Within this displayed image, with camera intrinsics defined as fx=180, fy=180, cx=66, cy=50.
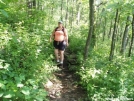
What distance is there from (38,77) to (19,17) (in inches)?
230

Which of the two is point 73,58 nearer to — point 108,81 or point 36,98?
point 108,81

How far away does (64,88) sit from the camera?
274 inches

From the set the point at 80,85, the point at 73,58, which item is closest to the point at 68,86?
the point at 80,85

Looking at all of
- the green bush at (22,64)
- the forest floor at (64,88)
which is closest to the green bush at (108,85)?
the forest floor at (64,88)

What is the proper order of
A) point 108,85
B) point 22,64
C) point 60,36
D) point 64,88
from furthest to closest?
point 60,36, point 64,88, point 108,85, point 22,64

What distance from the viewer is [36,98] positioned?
4.05m

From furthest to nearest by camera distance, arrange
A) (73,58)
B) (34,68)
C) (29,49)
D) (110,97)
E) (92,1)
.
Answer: (73,58), (92,1), (29,49), (34,68), (110,97)

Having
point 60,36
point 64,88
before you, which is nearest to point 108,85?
point 64,88

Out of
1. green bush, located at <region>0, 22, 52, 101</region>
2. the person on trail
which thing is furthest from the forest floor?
the person on trail

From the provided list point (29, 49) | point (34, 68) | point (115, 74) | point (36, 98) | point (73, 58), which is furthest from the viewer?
point (73, 58)

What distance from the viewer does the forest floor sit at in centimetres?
621

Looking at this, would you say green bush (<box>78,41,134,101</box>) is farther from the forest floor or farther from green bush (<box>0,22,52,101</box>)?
green bush (<box>0,22,52,101</box>)

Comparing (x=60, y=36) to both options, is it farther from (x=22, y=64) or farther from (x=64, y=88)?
(x=22, y=64)

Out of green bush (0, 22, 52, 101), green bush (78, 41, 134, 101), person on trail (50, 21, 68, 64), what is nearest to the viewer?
green bush (0, 22, 52, 101)
